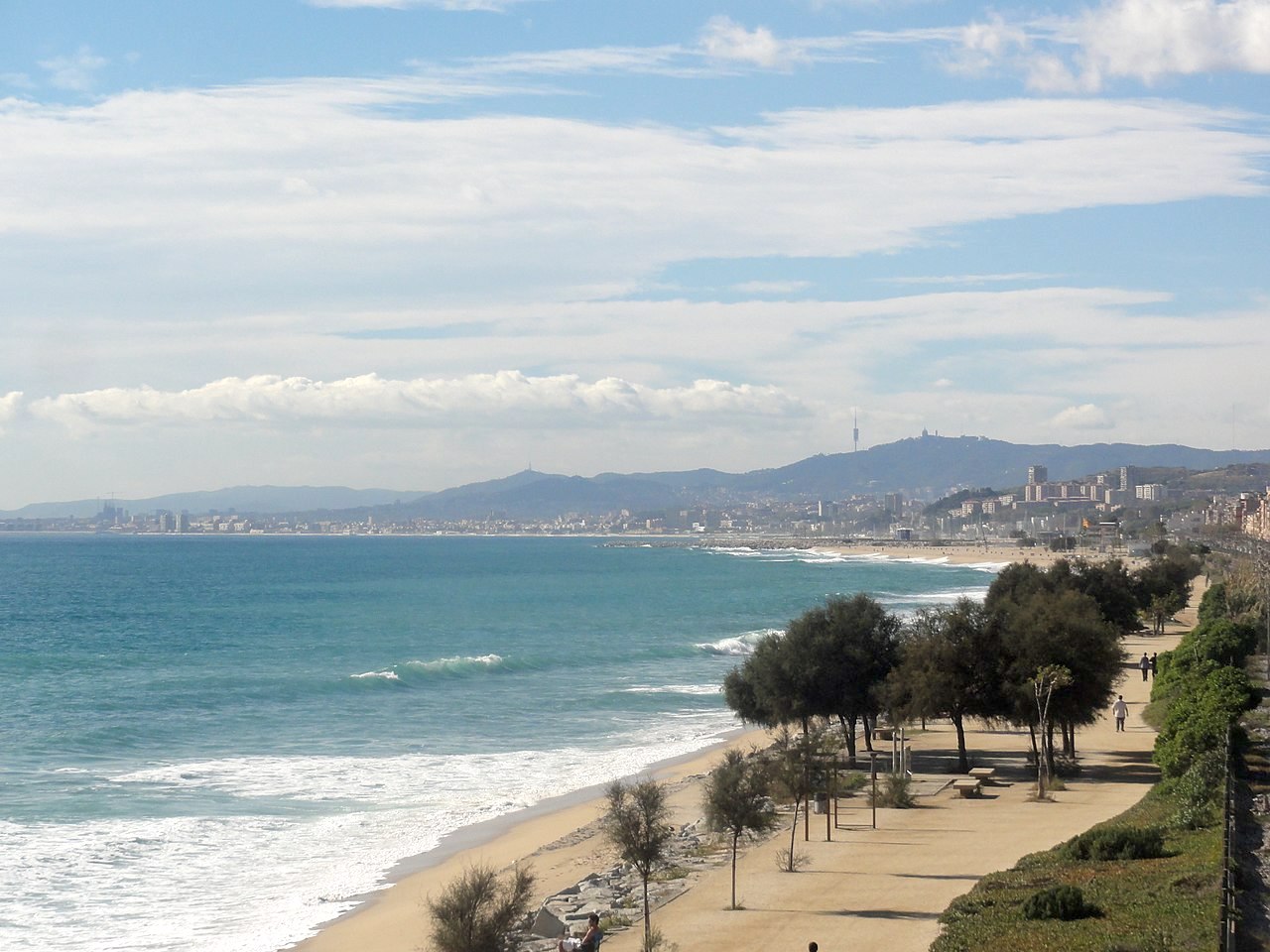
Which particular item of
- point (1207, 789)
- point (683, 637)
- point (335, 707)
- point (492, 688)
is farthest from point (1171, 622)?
point (1207, 789)

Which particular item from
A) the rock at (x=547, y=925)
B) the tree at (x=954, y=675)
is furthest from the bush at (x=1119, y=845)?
the tree at (x=954, y=675)

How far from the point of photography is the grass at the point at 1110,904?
13.8 meters

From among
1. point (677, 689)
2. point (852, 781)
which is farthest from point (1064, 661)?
point (677, 689)

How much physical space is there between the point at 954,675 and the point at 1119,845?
10.9 m

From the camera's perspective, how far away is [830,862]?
71.0 feet

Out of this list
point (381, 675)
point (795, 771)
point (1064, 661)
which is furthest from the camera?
point (381, 675)

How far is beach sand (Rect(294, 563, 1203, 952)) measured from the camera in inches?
696

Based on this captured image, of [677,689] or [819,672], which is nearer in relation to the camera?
[819,672]

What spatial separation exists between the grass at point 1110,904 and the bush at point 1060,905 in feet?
0.50

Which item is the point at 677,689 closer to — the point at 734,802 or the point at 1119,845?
the point at 734,802

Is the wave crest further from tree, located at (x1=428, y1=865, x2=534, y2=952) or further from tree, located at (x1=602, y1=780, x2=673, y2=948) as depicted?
tree, located at (x1=428, y1=865, x2=534, y2=952)

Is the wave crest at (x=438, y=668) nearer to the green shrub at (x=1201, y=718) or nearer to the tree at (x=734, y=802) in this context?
the green shrub at (x=1201, y=718)

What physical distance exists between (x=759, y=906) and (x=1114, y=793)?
1107cm

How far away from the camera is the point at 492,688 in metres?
49.5
